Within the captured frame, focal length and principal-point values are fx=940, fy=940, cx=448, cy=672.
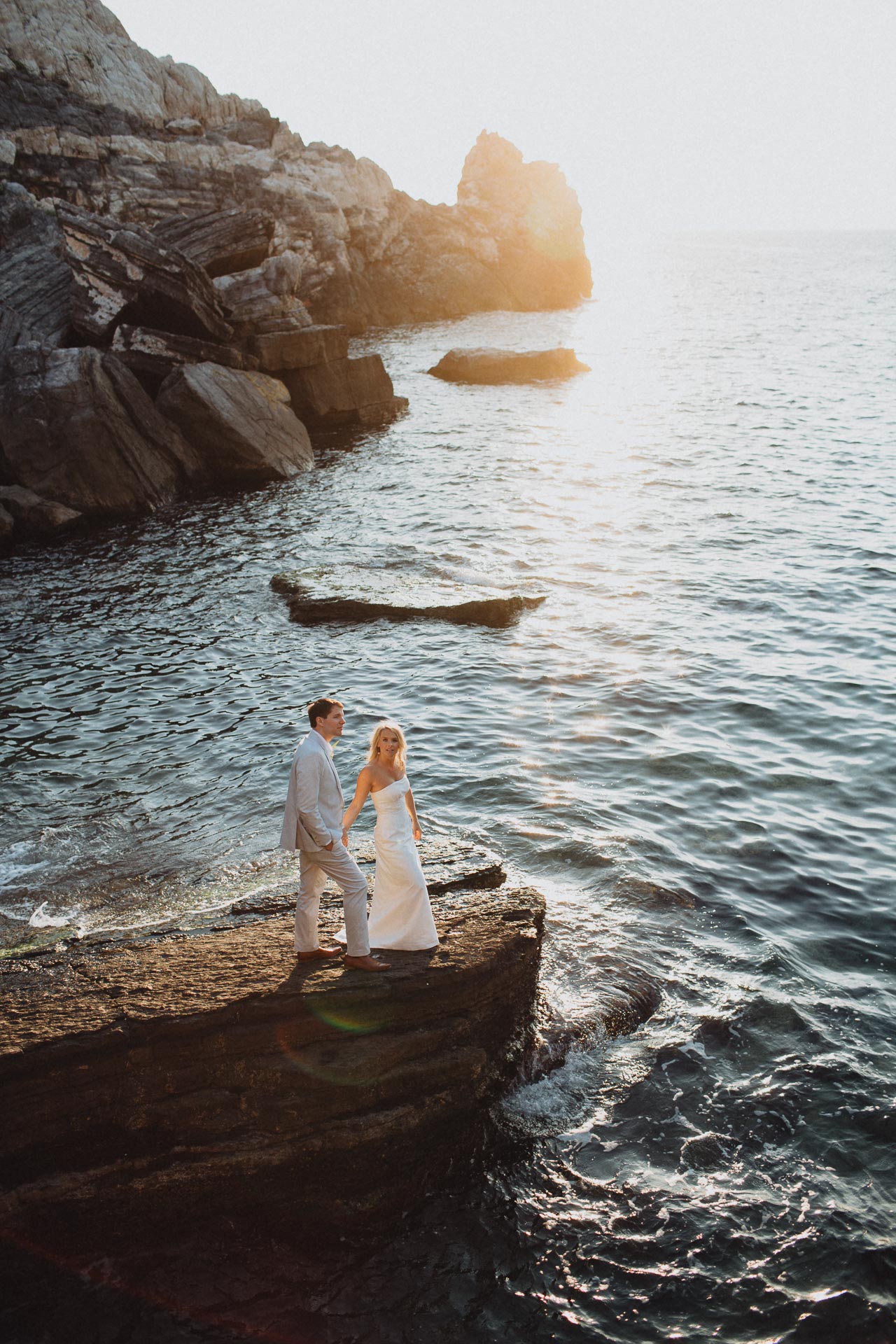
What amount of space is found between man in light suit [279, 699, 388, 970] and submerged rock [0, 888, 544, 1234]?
0.22 m

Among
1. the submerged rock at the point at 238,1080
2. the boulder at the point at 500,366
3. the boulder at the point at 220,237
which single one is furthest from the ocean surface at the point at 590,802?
the boulder at the point at 500,366

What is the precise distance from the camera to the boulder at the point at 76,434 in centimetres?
3012

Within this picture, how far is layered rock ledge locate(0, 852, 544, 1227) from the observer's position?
24.7ft

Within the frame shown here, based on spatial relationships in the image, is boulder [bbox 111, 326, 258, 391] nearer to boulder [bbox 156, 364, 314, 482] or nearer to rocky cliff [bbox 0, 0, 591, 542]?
rocky cliff [bbox 0, 0, 591, 542]

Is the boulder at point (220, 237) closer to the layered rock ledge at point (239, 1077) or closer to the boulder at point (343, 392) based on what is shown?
the boulder at point (343, 392)

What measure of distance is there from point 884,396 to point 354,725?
44.6 meters

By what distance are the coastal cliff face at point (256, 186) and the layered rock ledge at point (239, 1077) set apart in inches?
1759

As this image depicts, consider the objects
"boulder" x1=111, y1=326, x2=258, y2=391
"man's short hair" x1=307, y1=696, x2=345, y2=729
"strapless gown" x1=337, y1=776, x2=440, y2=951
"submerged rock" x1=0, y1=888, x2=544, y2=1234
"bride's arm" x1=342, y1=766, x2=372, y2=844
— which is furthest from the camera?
"boulder" x1=111, y1=326, x2=258, y2=391

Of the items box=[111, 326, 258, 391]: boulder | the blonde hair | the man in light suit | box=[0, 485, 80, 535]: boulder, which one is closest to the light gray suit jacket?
the man in light suit

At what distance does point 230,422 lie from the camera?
34875mm

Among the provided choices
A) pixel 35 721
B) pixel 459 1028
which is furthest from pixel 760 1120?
pixel 35 721

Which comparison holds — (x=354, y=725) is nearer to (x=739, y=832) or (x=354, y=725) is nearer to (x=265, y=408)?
(x=739, y=832)

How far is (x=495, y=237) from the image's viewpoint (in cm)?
11288

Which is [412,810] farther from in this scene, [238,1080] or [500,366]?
[500,366]
